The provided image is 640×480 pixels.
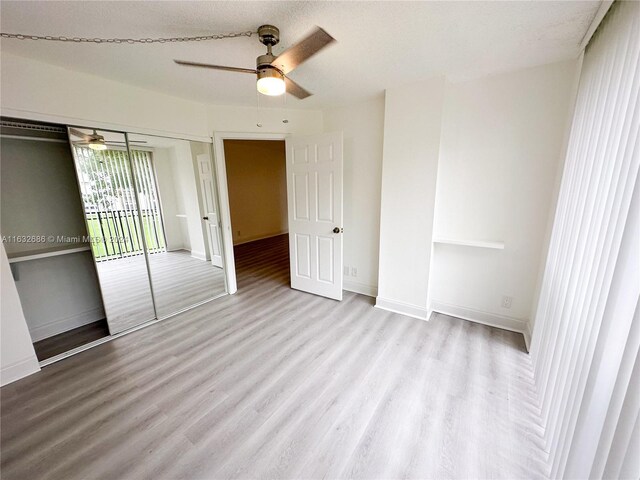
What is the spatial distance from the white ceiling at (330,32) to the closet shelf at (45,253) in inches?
62.2

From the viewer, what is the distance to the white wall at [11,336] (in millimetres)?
1934

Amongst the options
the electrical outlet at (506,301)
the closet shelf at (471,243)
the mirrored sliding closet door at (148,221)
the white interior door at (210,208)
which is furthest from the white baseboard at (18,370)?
the electrical outlet at (506,301)

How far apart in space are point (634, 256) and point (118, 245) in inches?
142

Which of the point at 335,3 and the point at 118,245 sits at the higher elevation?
the point at 335,3

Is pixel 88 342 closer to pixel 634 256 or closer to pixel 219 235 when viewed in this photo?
pixel 219 235

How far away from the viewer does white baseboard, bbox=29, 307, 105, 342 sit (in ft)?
8.05

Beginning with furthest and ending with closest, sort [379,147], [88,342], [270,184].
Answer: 1. [270,184]
2. [379,147]
3. [88,342]

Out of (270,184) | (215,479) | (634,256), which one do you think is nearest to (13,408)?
(215,479)

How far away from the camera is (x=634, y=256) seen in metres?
0.88

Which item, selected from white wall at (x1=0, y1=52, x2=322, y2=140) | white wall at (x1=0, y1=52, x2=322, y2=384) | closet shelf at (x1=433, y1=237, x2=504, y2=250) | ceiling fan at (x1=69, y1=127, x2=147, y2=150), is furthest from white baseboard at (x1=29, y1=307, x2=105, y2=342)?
closet shelf at (x1=433, y1=237, x2=504, y2=250)

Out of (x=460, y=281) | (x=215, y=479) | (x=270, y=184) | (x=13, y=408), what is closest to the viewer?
(x=215, y=479)

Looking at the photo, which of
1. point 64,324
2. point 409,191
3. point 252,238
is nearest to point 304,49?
point 409,191

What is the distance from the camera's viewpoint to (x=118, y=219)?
2.60 metres

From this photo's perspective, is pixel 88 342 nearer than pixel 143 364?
No
